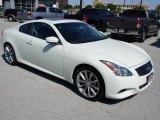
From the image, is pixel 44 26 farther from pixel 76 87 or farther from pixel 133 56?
pixel 133 56

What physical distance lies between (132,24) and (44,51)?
7.88 meters

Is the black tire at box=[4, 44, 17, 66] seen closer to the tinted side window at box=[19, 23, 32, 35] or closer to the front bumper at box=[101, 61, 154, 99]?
the tinted side window at box=[19, 23, 32, 35]

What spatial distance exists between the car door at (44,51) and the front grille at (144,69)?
1.64 meters

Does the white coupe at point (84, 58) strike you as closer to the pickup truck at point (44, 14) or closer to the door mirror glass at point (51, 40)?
the door mirror glass at point (51, 40)

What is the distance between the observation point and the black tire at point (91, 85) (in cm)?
466

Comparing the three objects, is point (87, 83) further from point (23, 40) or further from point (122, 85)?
point (23, 40)

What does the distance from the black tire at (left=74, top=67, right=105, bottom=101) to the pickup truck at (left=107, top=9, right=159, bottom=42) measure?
817cm

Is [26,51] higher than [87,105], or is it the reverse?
[26,51]

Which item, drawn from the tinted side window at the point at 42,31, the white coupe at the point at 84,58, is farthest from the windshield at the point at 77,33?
the tinted side window at the point at 42,31

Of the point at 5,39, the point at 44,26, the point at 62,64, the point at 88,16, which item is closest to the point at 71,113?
the point at 62,64

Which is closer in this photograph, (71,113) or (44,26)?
(71,113)

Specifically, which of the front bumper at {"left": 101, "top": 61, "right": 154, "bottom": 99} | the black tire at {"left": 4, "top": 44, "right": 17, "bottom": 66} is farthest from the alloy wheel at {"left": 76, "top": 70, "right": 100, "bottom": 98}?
the black tire at {"left": 4, "top": 44, "right": 17, "bottom": 66}

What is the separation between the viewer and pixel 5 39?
718 centimetres

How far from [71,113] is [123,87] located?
1052 mm
